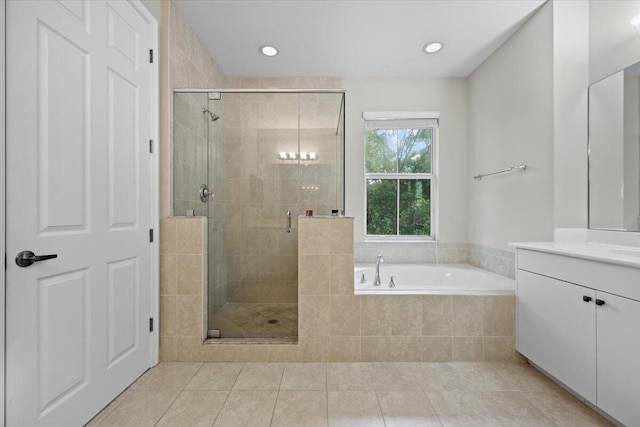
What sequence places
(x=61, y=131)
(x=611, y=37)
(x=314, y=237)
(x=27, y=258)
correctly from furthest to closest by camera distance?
(x=314, y=237) < (x=611, y=37) < (x=61, y=131) < (x=27, y=258)

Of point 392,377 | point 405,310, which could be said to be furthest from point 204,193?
point 392,377

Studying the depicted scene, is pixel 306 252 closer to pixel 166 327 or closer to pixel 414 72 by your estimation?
pixel 166 327

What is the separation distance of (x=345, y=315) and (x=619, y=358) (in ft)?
4.55

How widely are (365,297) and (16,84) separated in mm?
2044

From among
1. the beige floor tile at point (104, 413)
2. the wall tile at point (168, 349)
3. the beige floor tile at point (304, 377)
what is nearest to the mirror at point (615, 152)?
the beige floor tile at point (304, 377)

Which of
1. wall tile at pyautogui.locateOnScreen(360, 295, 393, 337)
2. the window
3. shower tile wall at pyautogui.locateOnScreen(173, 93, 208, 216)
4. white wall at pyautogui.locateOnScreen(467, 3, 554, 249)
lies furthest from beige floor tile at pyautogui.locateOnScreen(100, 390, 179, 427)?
white wall at pyautogui.locateOnScreen(467, 3, 554, 249)

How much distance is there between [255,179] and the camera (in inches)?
88.9

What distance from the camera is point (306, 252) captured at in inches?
82.4

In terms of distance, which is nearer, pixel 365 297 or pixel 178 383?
pixel 178 383

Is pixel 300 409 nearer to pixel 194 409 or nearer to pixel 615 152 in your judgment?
pixel 194 409

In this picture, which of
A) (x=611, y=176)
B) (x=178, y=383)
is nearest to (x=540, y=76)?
(x=611, y=176)

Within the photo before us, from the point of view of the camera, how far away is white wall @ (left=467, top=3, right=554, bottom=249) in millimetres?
2234

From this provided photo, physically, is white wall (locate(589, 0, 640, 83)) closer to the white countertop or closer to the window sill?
the white countertop

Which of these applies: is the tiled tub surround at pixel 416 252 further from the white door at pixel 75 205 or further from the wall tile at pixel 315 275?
the white door at pixel 75 205
